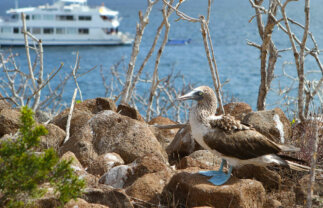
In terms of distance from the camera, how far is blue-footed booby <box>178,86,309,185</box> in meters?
4.68

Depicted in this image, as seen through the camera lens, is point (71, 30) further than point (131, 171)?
Yes

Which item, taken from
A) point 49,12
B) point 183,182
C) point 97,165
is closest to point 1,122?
point 97,165

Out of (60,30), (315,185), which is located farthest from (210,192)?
(60,30)

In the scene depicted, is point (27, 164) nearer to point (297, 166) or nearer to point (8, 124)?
point (297, 166)

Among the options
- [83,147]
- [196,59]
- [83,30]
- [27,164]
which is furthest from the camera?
[83,30]

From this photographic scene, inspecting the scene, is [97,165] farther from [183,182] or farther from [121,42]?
[121,42]

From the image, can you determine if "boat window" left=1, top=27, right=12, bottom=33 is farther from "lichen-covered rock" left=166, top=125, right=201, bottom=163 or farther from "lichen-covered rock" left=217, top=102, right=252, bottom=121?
"lichen-covered rock" left=166, top=125, right=201, bottom=163

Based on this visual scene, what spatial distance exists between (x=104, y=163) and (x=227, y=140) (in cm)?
155

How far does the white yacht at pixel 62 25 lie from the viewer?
54656mm

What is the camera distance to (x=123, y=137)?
5.94 meters

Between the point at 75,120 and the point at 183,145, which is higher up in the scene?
the point at 75,120

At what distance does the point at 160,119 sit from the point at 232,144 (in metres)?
3.24

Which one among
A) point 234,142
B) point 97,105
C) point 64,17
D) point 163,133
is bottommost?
point 64,17

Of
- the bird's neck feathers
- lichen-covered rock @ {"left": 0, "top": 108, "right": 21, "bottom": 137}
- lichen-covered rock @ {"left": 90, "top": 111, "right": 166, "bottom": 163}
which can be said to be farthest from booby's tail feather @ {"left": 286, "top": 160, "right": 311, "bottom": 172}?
lichen-covered rock @ {"left": 0, "top": 108, "right": 21, "bottom": 137}
